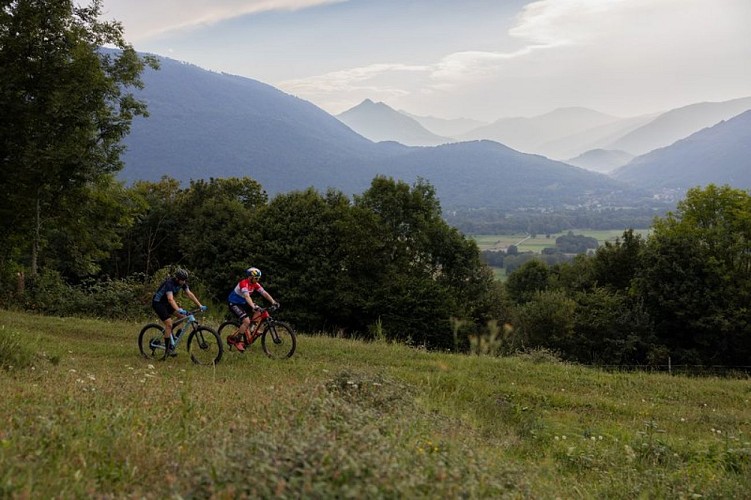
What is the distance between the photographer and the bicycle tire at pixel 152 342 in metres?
12.7

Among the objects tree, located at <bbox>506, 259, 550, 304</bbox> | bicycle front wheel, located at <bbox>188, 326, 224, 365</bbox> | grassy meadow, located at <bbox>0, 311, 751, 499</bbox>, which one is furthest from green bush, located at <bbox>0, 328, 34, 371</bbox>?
tree, located at <bbox>506, 259, 550, 304</bbox>

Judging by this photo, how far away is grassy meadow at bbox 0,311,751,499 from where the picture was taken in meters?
3.56

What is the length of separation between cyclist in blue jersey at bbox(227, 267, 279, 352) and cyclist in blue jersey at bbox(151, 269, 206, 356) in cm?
100

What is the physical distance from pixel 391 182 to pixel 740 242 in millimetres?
26249

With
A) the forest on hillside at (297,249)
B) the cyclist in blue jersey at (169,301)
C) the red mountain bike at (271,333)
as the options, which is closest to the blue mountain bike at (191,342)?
the cyclist in blue jersey at (169,301)

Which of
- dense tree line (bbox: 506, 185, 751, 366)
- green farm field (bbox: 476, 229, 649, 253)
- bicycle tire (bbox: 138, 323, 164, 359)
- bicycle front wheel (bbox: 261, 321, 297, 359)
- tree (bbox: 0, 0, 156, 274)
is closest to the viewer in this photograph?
bicycle tire (bbox: 138, 323, 164, 359)

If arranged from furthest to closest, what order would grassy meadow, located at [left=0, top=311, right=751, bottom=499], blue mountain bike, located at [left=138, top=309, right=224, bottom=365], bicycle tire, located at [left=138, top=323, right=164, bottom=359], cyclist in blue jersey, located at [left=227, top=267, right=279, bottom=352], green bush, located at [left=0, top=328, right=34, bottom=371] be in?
cyclist in blue jersey, located at [left=227, top=267, right=279, bottom=352], bicycle tire, located at [left=138, top=323, right=164, bottom=359], blue mountain bike, located at [left=138, top=309, right=224, bottom=365], green bush, located at [left=0, top=328, right=34, bottom=371], grassy meadow, located at [left=0, top=311, right=751, bottom=499]

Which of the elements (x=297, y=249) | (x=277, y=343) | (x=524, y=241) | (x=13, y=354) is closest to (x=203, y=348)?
(x=277, y=343)

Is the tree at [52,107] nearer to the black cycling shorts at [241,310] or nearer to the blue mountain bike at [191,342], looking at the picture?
the blue mountain bike at [191,342]

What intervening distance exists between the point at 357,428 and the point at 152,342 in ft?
30.9

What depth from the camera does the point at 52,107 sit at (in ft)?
64.1

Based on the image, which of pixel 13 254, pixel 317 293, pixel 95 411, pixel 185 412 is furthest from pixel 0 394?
pixel 317 293

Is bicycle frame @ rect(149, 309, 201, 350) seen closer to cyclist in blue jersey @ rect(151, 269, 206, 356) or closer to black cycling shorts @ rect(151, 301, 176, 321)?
cyclist in blue jersey @ rect(151, 269, 206, 356)

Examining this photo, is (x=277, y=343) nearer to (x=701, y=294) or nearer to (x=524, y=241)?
(x=701, y=294)
